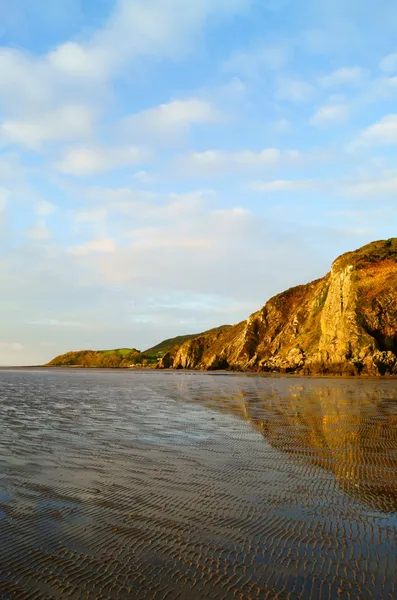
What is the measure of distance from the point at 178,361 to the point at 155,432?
13927 cm

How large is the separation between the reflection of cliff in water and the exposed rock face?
49.9 m

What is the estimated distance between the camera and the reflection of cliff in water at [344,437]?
937 centimetres

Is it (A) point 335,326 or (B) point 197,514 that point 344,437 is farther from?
(A) point 335,326

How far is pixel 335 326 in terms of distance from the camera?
276 ft

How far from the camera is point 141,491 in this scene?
8805mm

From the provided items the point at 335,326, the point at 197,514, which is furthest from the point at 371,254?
the point at 197,514

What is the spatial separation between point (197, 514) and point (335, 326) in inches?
3213

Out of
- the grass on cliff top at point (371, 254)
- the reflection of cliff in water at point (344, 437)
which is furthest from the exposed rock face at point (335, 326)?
the reflection of cliff in water at point (344, 437)

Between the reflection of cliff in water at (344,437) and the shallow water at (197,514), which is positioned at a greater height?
the shallow water at (197,514)

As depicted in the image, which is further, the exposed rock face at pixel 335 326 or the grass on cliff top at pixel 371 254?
the grass on cliff top at pixel 371 254

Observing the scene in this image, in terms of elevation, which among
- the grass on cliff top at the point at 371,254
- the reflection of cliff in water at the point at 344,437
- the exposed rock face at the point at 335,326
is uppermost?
the grass on cliff top at the point at 371,254

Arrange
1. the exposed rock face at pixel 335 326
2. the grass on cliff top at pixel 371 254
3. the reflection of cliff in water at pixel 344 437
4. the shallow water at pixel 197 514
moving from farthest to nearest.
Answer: the grass on cliff top at pixel 371 254 → the exposed rock face at pixel 335 326 → the reflection of cliff in water at pixel 344 437 → the shallow water at pixel 197 514

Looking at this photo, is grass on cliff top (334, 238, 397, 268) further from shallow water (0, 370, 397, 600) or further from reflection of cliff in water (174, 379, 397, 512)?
shallow water (0, 370, 397, 600)

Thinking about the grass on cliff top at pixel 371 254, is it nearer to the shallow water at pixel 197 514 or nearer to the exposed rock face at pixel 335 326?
the exposed rock face at pixel 335 326
